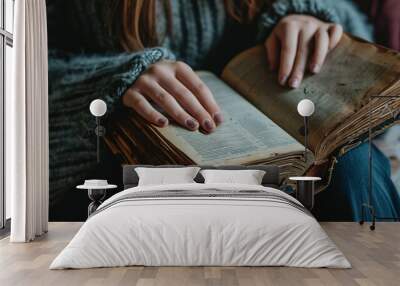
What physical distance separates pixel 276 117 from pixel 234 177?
3.84 ft

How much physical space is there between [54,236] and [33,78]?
66.8 inches

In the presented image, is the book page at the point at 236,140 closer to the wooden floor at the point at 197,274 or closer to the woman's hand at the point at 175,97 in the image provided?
the woman's hand at the point at 175,97

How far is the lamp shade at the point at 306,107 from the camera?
7.02 m

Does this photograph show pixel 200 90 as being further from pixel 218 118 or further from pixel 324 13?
pixel 324 13

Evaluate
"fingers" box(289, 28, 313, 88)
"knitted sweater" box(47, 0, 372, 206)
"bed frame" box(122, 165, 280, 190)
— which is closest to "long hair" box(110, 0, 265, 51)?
"knitted sweater" box(47, 0, 372, 206)

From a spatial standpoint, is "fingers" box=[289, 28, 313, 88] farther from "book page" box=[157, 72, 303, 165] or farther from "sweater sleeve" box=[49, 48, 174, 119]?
"sweater sleeve" box=[49, 48, 174, 119]

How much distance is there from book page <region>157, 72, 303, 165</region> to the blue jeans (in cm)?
66

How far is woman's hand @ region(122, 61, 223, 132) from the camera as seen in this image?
736 centimetres

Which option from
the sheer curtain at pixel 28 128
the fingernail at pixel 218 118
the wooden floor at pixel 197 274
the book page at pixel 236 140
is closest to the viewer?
the wooden floor at pixel 197 274

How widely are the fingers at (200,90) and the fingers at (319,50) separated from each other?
1.34 meters

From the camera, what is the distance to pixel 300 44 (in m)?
7.50

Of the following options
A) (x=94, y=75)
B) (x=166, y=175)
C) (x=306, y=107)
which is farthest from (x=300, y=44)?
(x=94, y=75)

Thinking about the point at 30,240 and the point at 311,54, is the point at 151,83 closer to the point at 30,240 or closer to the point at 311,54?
the point at 311,54

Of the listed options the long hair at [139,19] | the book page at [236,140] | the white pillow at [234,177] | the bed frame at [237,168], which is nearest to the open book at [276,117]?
the book page at [236,140]
